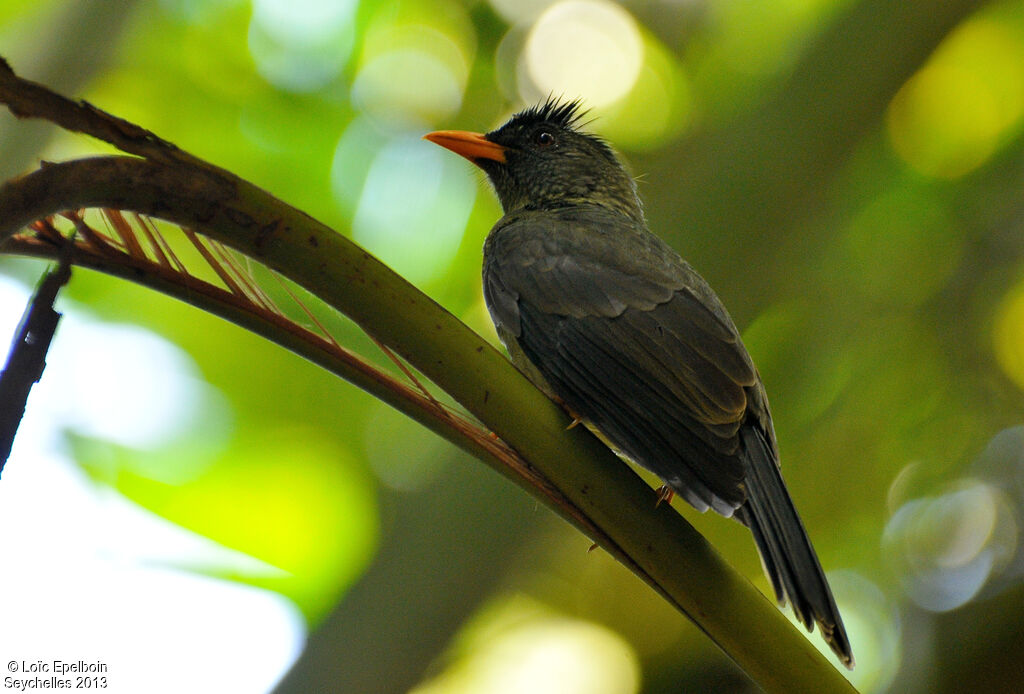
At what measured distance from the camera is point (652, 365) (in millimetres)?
2430

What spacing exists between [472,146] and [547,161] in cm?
31

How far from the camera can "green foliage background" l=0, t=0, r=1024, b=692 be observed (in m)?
3.48

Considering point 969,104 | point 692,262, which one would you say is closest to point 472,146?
point 692,262

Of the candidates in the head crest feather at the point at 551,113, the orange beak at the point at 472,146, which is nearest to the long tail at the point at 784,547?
the orange beak at the point at 472,146

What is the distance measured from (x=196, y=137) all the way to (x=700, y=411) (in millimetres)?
3066

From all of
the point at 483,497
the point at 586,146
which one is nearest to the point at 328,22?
the point at 586,146

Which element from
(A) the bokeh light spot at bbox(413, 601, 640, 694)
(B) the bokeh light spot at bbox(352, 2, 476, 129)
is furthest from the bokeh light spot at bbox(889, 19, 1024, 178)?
(A) the bokeh light spot at bbox(413, 601, 640, 694)

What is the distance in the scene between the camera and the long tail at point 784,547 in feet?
6.60

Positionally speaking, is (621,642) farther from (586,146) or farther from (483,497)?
(586,146)

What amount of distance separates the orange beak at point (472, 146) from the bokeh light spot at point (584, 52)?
0.91 metres

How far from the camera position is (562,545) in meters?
3.71

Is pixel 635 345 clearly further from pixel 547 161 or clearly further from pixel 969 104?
pixel 969 104

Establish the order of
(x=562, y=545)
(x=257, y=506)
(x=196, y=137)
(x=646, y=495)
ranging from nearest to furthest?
(x=646, y=495)
(x=562, y=545)
(x=257, y=506)
(x=196, y=137)

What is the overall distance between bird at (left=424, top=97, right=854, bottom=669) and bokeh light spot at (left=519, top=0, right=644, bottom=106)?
1592mm
